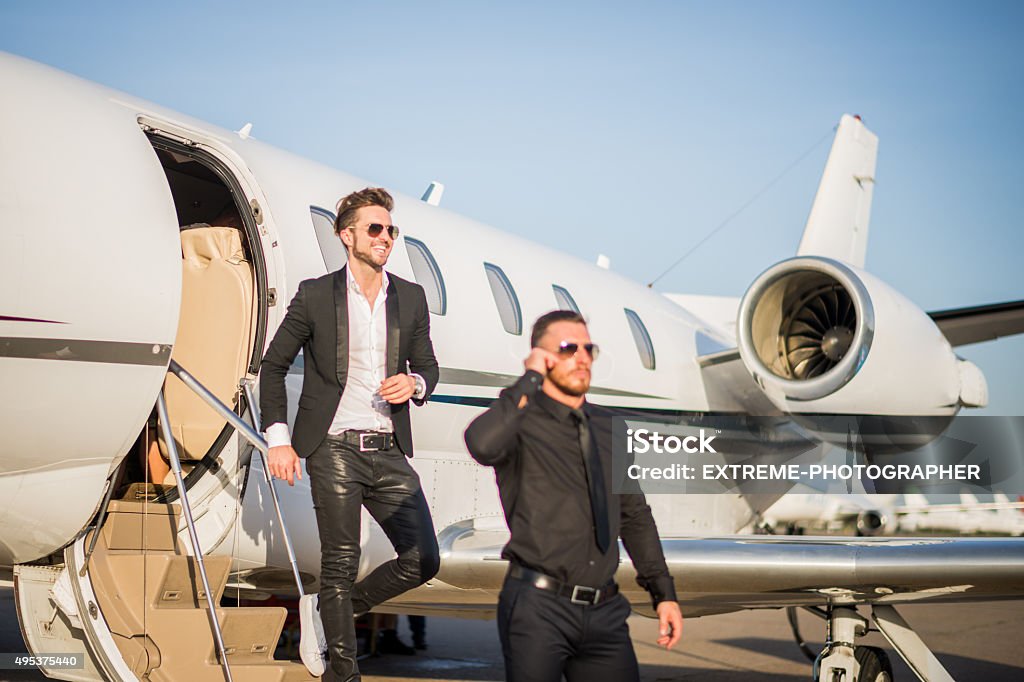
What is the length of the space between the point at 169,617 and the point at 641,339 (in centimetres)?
516

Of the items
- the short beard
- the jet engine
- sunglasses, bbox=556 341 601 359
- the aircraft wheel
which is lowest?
the aircraft wheel

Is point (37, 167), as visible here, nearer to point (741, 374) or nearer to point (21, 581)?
point (21, 581)

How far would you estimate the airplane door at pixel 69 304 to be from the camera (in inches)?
179

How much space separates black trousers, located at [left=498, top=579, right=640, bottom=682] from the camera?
3.03 metres

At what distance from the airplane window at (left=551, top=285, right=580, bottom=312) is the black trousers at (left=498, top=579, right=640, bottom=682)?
5.21 metres

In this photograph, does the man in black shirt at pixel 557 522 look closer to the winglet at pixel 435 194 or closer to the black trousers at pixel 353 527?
the black trousers at pixel 353 527

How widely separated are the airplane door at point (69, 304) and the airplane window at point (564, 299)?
12.3 feet

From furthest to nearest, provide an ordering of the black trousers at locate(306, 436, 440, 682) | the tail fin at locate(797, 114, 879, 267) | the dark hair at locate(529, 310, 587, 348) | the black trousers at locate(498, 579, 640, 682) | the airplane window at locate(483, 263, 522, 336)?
the tail fin at locate(797, 114, 879, 267), the airplane window at locate(483, 263, 522, 336), the black trousers at locate(306, 436, 440, 682), the dark hair at locate(529, 310, 587, 348), the black trousers at locate(498, 579, 640, 682)

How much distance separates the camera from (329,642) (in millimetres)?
4242

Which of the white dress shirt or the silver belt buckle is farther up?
the white dress shirt

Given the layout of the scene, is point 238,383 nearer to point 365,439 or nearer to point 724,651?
point 365,439

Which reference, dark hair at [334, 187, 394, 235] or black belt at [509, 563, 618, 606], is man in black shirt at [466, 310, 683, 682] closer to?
black belt at [509, 563, 618, 606]

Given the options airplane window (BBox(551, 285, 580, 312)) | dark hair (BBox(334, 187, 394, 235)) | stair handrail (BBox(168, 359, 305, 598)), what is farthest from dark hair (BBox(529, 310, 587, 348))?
airplane window (BBox(551, 285, 580, 312))

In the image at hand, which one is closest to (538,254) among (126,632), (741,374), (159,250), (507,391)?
(741,374)
